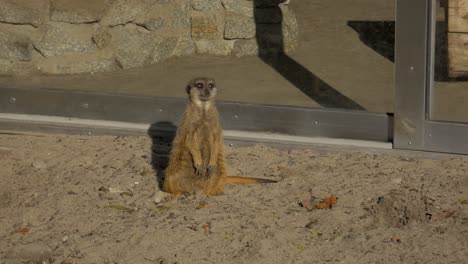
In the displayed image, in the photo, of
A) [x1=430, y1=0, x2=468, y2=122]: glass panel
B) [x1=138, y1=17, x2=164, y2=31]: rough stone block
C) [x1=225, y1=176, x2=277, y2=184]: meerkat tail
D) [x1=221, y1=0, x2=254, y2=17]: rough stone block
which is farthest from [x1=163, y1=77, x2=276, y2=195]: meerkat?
[x1=430, y1=0, x2=468, y2=122]: glass panel

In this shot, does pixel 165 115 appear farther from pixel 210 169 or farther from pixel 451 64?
pixel 451 64

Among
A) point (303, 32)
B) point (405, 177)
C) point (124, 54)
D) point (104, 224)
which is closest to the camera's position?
point (104, 224)

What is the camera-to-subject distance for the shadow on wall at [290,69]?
5.33m

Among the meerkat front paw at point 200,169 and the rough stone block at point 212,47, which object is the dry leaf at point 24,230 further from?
the rough stone block at point 212,47

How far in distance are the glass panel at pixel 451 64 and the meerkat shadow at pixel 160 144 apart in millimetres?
1503

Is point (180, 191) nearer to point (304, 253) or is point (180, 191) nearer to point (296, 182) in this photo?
point (296, 182)

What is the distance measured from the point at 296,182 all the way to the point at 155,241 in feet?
3.03

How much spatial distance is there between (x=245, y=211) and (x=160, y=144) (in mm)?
1162

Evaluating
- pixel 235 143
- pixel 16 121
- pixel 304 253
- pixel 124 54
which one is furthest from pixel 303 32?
pixel 16 121

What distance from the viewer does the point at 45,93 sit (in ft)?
19.3

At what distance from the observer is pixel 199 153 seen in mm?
4773

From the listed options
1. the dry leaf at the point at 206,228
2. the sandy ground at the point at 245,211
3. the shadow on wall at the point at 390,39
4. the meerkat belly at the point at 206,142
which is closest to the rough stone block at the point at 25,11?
the sandy ground at the point at 245,211

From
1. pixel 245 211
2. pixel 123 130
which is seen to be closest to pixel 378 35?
pixel 245 211

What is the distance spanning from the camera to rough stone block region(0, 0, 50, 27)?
5715 mm
